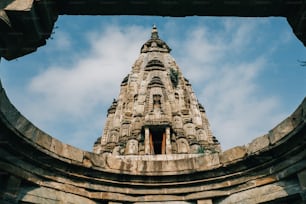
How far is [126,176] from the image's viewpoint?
768 cm

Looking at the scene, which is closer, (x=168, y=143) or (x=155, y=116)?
(x=168, y=143)

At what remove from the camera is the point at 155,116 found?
36125 mm

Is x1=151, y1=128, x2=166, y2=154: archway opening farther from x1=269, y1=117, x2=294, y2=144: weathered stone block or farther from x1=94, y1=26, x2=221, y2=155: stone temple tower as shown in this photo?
x1=269, y1=117, x2=294, y2=144: weathered stone block

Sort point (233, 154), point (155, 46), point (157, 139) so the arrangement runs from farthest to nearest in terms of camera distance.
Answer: point (155, 46)
point (157, 139)
point (233, 154)

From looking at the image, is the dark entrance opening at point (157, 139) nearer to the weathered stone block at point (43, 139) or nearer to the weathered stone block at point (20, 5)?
the weathered stone block at point (43, 139)

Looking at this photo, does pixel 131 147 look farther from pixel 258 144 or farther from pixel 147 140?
pixel 258 144

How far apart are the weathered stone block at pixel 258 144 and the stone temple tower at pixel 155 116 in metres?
25.2

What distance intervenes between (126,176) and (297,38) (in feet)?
15.3

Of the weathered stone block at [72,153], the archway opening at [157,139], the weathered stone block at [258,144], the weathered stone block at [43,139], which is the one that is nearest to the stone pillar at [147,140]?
the archway opening at [157,139]

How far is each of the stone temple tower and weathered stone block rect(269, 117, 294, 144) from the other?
84.3 feet

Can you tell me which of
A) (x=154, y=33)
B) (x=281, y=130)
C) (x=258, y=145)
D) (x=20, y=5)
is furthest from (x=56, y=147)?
(x=154, y=33)

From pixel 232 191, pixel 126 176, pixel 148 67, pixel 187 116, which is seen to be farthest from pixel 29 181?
pixel 148 67

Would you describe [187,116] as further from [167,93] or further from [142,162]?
[142,162]

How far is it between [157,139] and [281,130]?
101 feet
